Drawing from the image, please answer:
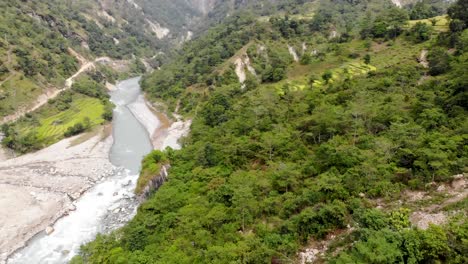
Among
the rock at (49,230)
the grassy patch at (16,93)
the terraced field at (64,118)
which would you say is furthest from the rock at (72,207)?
the grassy patch at (16,93)

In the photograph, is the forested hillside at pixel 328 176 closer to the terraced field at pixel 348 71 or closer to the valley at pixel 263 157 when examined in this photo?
the valley at pixel 263 157

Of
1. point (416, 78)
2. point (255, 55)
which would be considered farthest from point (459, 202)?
point (255, 55)

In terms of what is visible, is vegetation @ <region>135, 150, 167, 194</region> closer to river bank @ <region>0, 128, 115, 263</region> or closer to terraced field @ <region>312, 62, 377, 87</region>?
river bank @ <region>0, 128, 115, 263</region>

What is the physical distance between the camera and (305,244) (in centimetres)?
2641

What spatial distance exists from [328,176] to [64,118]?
81174 millimetres

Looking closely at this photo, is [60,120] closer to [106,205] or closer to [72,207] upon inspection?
[72,207]

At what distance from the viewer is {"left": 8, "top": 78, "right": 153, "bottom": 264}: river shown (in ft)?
133

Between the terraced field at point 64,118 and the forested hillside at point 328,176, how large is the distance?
130 ft

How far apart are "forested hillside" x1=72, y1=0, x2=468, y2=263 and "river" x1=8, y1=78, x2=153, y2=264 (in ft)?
25.1

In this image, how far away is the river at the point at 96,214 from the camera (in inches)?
1596

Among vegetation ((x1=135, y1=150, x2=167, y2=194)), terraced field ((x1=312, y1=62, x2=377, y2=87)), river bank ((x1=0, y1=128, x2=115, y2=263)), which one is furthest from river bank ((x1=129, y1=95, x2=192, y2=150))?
terraced field ((x1=312, y1=62, x2=377, y2=87))

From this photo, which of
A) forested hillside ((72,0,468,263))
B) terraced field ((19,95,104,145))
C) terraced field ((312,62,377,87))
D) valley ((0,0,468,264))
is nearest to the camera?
forested hillside ((72,0,468,263))

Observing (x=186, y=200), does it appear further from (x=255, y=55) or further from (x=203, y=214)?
(x=255, y=55)

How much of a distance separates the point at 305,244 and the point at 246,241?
15.8 feet
